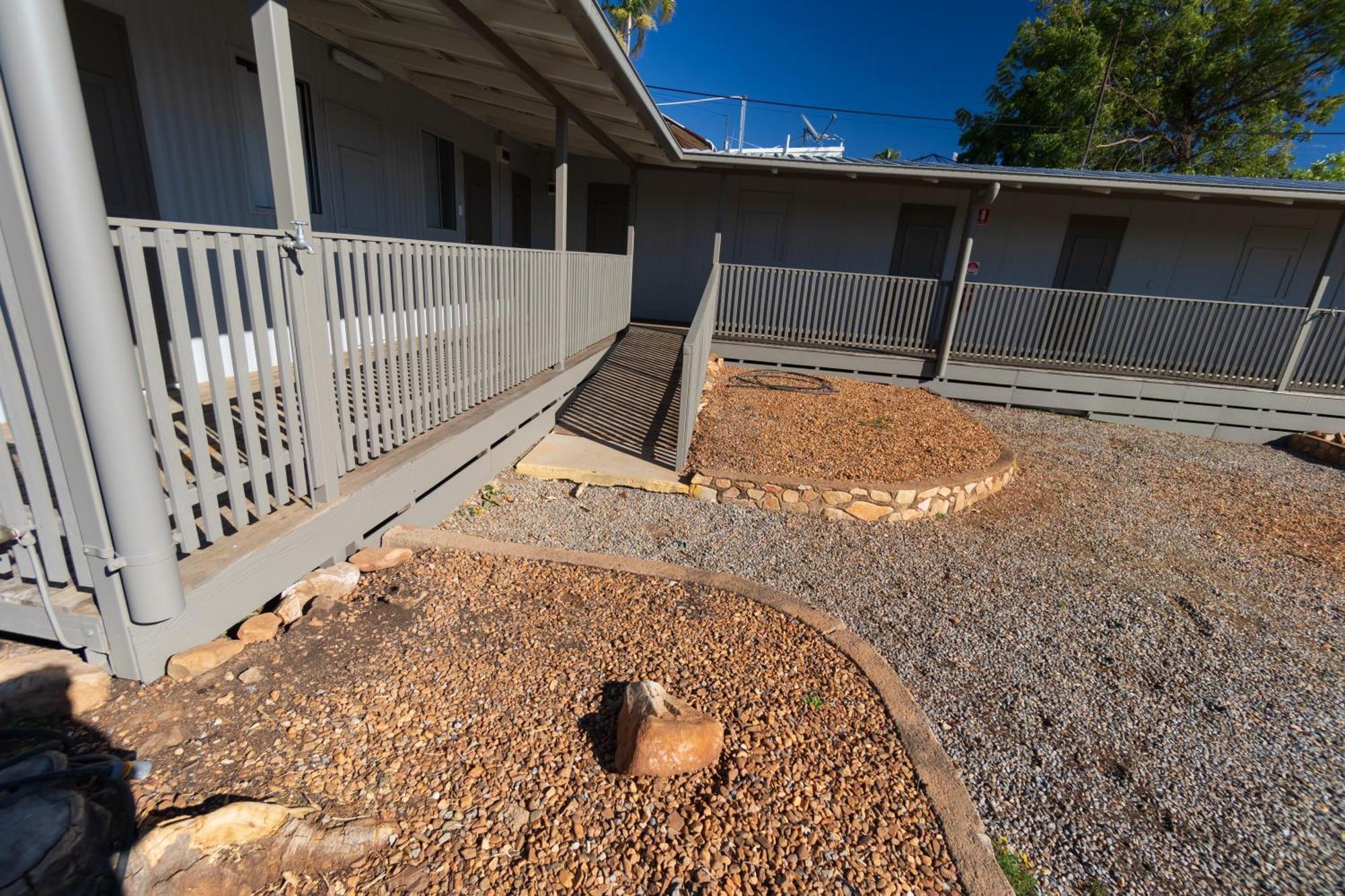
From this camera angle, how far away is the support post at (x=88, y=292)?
1.54 metres

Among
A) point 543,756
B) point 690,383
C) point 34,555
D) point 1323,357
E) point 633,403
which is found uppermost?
point 1323,357

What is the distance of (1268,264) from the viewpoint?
32.3 ft

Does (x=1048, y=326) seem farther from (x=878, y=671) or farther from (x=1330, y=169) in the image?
(x=1330, y=169)

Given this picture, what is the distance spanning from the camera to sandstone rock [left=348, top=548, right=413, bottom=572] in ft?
10.0

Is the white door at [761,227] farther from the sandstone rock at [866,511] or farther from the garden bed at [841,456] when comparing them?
the sandstone rock at [866,511]

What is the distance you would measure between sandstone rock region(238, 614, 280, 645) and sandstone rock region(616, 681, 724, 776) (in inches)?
58.4

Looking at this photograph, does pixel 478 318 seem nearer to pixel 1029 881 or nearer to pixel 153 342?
pixel 153 342

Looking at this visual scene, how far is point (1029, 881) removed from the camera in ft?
6.69

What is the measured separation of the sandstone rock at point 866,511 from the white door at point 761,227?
671 cm

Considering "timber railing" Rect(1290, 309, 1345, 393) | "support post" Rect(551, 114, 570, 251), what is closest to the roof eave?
"support post" Rect(551, 114, 570, 251)

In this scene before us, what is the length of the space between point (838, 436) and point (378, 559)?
14.6ft

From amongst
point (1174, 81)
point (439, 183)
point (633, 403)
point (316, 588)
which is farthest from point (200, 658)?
point (1174, 81)

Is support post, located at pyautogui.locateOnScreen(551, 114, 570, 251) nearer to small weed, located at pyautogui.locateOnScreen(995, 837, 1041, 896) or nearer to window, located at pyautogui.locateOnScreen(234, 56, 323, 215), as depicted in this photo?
window, located at pyautogui.locateOnScreen(234, 56, 323, 215)

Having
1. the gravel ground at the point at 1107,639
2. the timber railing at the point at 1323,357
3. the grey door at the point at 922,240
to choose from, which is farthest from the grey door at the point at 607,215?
the timber railing at the point at 1323,357
